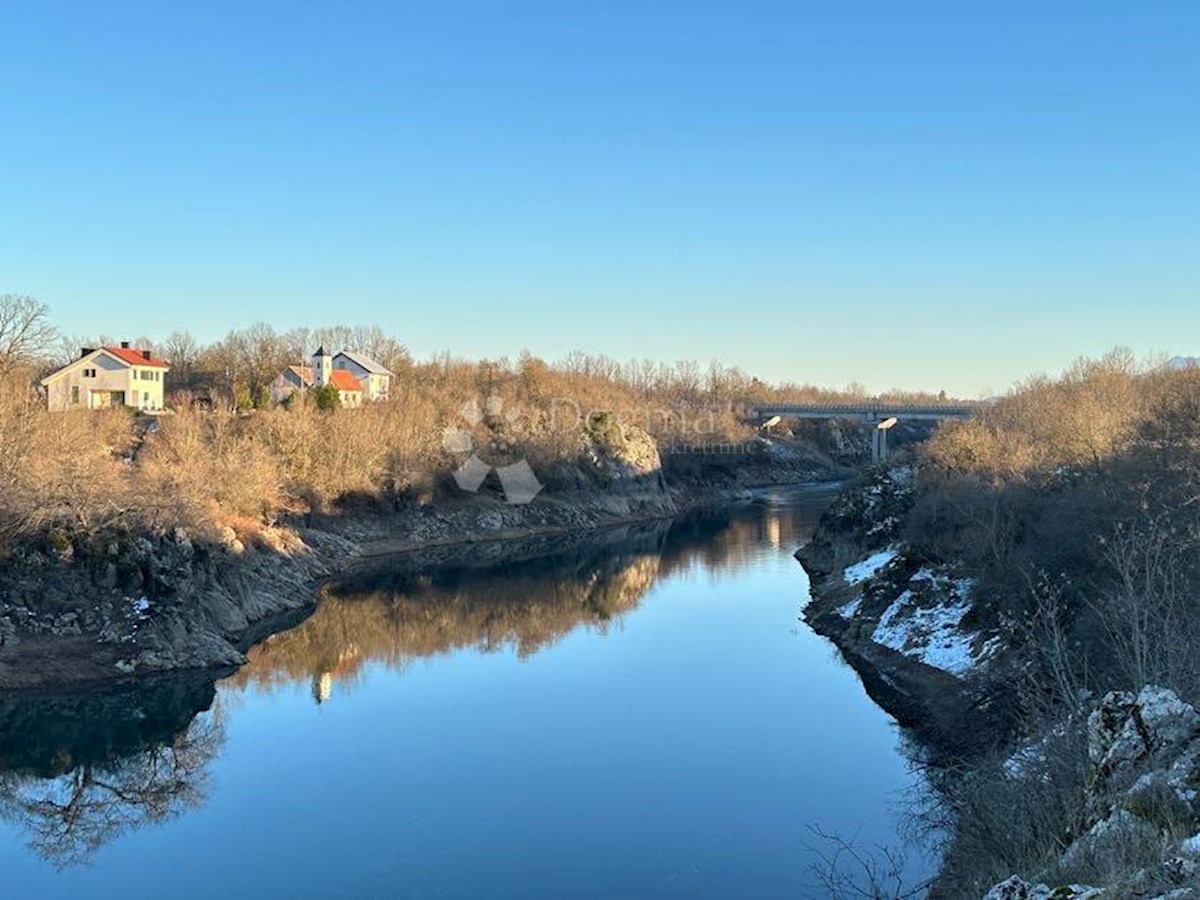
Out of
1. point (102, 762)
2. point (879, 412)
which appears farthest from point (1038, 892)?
point (879, 412)

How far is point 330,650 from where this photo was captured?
119 feet

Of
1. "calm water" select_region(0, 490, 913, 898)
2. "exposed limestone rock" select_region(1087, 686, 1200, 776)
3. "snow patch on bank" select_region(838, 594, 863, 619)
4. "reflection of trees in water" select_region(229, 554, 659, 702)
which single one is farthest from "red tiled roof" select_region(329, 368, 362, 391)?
"exposed limestone rock" select_region(1087, 686, 1200, 776)

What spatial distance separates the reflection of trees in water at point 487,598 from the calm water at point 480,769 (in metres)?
0.25

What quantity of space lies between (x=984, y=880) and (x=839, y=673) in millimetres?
21414

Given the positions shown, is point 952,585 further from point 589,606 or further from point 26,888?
Result: point 26,888

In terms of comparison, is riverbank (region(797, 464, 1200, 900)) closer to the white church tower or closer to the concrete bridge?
the white church tower

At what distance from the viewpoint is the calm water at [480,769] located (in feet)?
59.3

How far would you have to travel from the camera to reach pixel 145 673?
31.5m

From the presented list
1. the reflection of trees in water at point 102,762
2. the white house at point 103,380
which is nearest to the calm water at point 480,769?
the reflection of trees in water at point 102,762

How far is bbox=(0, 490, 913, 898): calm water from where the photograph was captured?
59.3 feet

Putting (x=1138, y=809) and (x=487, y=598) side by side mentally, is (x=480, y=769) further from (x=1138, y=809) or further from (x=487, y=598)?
(x=487, y=598)

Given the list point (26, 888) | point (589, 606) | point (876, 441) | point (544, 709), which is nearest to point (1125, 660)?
point (544, 709)

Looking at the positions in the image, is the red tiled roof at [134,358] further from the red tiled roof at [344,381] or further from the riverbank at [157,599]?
the riverbank at [157,599]

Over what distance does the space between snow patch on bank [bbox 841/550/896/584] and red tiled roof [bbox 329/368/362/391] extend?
50507 mm
